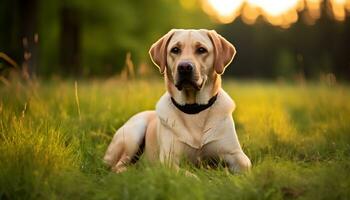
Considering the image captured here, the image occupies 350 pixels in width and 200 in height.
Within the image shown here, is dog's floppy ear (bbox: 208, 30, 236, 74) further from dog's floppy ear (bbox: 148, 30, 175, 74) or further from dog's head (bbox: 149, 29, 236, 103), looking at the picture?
dog's floppy ear (bbox: 148, 30, 175, 74)

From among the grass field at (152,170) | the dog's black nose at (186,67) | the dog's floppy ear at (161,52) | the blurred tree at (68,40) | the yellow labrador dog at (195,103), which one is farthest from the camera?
the blurred tree at (68,40)

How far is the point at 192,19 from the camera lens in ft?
87.1

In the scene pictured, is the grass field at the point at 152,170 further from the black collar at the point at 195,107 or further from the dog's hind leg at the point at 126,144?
the black collar at the point at 195,107

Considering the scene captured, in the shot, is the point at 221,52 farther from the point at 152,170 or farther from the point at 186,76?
the point at 152,170

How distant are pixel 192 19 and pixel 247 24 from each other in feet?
127

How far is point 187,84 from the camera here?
15.9ft

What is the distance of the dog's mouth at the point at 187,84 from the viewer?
15.8ft

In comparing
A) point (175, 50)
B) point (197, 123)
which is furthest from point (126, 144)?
point (175, 50)

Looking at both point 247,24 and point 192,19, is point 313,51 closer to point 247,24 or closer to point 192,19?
point 247,24

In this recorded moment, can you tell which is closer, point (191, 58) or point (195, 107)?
point (191, 58)

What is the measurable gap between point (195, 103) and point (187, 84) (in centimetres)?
32

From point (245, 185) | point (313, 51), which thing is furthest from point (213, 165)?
point (313, 51)

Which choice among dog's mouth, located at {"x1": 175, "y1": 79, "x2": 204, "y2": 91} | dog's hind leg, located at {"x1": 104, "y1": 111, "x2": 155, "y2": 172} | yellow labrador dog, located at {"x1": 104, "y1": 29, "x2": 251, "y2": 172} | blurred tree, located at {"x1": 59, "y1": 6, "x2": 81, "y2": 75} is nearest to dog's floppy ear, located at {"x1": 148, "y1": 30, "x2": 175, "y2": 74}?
yellow labrador dog, located at {"x1": 104, "y1": 29, "x2": 251, "y2": 172}

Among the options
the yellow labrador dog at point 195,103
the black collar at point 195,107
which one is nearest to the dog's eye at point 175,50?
the yellow labrador dog at point 195,103
